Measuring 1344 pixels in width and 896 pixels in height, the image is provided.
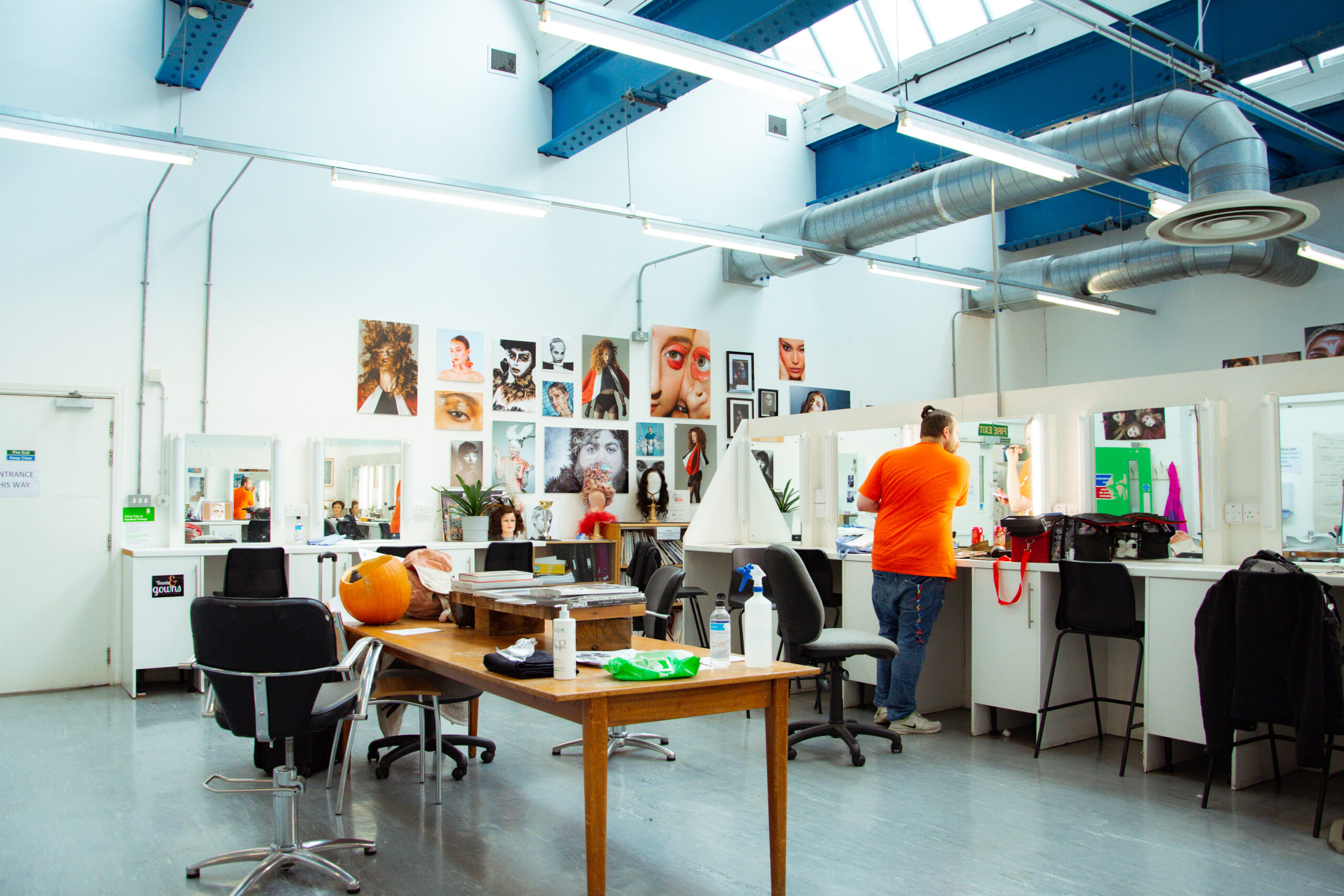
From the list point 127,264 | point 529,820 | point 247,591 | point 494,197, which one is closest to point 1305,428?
point 529,820

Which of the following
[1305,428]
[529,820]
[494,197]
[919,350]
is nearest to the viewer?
[529,820]

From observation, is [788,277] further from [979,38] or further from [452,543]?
[452,543]

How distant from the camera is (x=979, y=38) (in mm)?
8328

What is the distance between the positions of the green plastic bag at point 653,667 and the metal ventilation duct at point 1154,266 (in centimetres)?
752

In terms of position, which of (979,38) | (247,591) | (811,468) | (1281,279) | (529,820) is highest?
(979,38)

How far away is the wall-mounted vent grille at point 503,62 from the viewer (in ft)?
29.0

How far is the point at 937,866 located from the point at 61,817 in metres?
3.37

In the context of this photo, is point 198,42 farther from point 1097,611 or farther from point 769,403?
point 1097,611

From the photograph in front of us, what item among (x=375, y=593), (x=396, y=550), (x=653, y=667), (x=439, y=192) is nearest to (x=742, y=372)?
(x=396, y=550)

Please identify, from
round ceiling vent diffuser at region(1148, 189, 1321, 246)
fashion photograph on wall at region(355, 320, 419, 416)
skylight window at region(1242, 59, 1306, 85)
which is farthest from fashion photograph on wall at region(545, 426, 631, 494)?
skylight window at region(1242, 59, 1306, 85)

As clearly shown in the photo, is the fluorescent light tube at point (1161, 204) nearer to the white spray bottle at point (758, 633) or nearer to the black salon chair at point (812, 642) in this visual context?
the black salon chair at point (812, 642)

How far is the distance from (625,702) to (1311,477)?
3.94 meters

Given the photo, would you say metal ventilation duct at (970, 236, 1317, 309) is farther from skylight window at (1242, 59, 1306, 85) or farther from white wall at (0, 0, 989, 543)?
white wall at (0, 0, 989, 543)

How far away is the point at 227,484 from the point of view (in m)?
7.39
